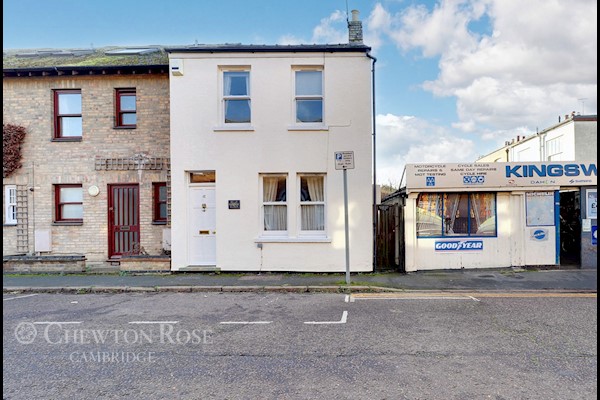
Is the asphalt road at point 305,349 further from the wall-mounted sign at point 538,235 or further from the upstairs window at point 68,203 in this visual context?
the upstairs window at point 68,203

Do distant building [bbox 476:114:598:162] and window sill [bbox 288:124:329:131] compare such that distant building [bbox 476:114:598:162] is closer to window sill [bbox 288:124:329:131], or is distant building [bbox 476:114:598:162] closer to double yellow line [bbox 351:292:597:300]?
double yellow line [bbox 351:292:597:300]

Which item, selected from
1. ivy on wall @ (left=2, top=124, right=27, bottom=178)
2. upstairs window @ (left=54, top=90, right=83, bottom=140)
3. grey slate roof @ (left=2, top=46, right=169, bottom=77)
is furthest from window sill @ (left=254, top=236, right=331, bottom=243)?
ivy on wall @ (left=2, top=124, right=27, bottom=178)

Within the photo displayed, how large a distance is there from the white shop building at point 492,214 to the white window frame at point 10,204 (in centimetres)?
1252

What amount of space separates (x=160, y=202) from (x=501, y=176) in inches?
415

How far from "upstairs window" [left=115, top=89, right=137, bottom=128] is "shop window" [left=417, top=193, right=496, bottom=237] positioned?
959cm

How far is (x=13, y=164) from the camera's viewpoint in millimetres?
11609

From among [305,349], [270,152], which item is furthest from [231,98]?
[305,349]

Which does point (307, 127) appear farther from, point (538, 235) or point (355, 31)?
point (538, 235)

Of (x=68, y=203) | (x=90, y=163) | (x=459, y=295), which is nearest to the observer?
(x=459, y=295)

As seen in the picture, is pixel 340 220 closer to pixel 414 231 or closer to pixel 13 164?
pixel 414 231

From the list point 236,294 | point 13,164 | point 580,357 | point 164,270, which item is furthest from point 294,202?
point 13,164

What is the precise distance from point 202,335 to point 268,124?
6550mm

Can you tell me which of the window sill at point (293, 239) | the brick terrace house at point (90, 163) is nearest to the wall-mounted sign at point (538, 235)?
the window sill at point (293, 239)

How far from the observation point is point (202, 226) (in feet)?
34.8
